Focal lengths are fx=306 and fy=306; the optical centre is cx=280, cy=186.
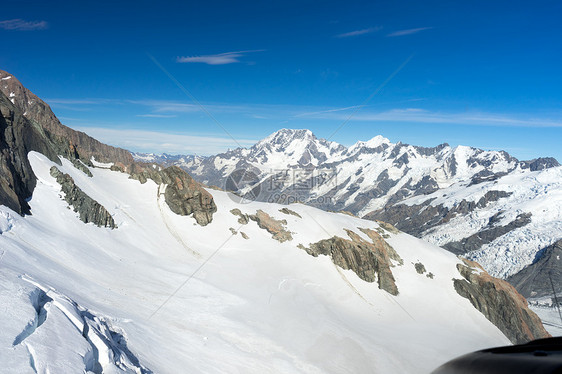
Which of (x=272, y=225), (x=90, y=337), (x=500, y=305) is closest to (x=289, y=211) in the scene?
(x=272, y=225)

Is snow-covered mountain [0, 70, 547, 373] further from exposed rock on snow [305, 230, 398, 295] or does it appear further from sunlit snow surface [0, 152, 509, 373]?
exposed rock on snow [305, 230, 398, 295]

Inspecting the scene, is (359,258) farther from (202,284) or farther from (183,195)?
(183,195)

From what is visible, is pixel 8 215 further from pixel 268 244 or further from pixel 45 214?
pixel 268 244

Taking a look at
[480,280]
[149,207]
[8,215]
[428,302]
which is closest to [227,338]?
[8,215]

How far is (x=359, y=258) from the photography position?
62562 mm

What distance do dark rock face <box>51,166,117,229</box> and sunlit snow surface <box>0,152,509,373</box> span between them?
1173mm

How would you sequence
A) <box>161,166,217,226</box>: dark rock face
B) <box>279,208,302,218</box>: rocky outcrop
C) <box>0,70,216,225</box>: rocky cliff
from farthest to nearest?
<box>279,208,302,218</box>: rocky outcrop
<box>161,166,217,226</box>: dark rock face
<box>0,70,216,225</box>: rocky cliff

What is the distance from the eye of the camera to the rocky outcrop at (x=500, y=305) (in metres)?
64.3

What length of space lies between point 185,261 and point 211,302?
12895 millimetres

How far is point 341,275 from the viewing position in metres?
58.1

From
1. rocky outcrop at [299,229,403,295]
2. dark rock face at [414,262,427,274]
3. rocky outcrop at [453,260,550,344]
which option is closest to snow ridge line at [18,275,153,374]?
rocky outcrop at [299,229,403,295]

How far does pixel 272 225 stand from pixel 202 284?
30.0 meters

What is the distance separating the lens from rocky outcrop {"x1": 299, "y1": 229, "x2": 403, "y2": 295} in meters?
60.4

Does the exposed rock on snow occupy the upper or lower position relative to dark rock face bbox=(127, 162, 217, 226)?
lower
